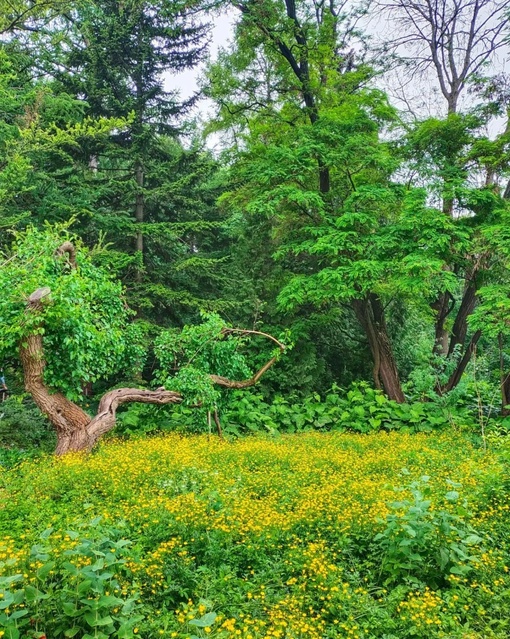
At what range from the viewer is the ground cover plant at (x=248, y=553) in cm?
229

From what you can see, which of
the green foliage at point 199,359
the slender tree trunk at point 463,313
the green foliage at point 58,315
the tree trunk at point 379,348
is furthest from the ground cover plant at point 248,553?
the slender tree trunk at point 463,313

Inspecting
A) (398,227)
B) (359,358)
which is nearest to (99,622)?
(398,227)

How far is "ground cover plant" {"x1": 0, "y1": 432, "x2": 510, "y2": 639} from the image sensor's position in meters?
2.29

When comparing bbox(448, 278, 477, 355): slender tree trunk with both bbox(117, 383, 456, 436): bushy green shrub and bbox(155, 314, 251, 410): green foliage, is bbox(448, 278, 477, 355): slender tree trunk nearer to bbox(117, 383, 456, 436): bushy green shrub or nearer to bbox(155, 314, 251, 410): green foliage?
bbox(117, 383, 456, 436): bushy green shrub

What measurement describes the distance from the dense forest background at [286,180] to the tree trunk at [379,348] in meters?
0.06

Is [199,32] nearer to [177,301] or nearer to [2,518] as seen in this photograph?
[177,301]

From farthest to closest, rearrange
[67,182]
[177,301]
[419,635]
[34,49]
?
1. [34,49]
2. [177,301]
3. [67,182]
4. [419,635]

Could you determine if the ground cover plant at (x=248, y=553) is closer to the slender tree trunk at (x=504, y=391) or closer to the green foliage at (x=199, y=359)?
the green foliage at (x=199, y=359)

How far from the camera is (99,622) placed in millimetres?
2020

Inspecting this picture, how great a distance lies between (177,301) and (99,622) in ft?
28.5

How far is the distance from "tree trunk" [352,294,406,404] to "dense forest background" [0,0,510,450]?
0.06 m

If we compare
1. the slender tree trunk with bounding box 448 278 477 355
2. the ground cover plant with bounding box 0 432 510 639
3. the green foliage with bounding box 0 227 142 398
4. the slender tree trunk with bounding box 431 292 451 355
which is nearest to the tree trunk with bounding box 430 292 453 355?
the slender tree trunk with bounding box 431 292 451 355

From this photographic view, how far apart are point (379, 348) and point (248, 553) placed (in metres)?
8.16

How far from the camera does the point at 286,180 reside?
29.8 ft
